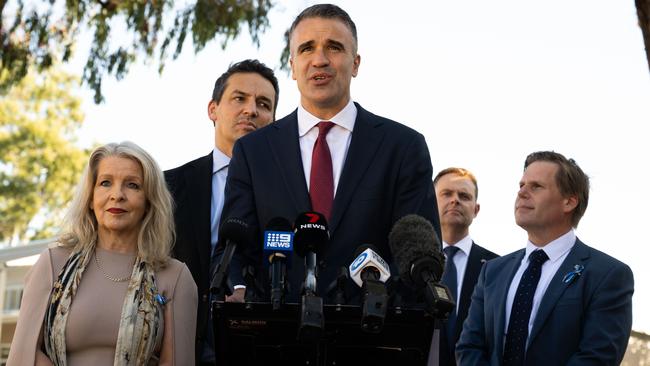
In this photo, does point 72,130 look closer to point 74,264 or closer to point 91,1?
point 91,1

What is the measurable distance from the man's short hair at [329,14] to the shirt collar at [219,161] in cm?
→ 151

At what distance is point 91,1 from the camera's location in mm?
15859

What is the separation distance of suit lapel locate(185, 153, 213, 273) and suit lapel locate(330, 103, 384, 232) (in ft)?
4.41

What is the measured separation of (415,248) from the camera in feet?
11.6

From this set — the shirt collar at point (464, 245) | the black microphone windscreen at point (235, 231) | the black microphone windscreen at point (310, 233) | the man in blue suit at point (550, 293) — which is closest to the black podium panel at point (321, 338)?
the black microphone windscreen at point (310, 233)

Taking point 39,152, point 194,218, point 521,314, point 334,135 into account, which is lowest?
point 521,314

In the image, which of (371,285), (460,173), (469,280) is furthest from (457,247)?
(371,285)

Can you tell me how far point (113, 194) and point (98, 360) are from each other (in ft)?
2.51

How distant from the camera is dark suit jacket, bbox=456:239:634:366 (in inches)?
224

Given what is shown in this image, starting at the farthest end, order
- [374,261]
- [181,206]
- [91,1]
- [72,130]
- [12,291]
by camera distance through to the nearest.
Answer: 1. [72,130]
2. [91,1]
3. [12,291]
4. [181,206]
5. [374,261]

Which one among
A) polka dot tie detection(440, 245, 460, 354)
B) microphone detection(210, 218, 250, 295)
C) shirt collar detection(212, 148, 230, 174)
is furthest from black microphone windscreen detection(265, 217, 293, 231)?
polka dot tie detection(440, 245, 460, 354)

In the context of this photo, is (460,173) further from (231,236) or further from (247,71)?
(231,236)

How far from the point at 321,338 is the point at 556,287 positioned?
276 cm

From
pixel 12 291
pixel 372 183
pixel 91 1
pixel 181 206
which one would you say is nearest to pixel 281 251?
pixel 372 183
